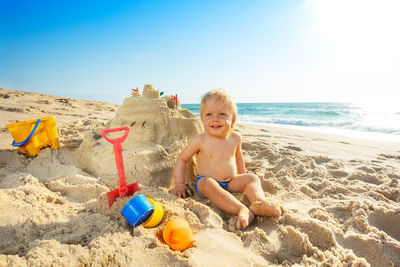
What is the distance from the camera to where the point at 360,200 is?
6.30 feet

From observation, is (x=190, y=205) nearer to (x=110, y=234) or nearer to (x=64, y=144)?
(x=110, y=234)

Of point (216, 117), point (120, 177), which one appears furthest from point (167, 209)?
point (216, 117)

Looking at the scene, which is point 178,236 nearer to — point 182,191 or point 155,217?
point 155,217

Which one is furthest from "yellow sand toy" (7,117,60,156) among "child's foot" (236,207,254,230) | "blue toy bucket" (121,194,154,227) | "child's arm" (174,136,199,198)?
"child's foot" (236,207,254,230)

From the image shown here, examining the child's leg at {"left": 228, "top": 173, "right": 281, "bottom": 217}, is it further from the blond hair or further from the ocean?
the ocean

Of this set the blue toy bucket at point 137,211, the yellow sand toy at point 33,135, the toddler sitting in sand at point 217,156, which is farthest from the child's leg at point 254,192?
the yellow sand toy at point 33,135

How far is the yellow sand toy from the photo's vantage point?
97.9 inches

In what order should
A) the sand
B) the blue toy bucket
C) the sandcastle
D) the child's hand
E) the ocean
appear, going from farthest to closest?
the ocean → the sandcastle → the child's hand → the blue toy bucket → the sand

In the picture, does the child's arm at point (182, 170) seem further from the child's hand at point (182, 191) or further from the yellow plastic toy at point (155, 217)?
the yellow plastic toy at point (155, 217)

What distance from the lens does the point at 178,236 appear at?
1220 mm

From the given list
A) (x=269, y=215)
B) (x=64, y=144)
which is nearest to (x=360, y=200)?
(x=269, y=215)

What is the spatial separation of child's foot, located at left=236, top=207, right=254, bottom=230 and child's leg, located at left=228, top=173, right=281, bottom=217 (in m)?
0.06

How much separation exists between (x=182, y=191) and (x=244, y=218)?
0.64 meters

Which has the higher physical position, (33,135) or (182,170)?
(33,135)
